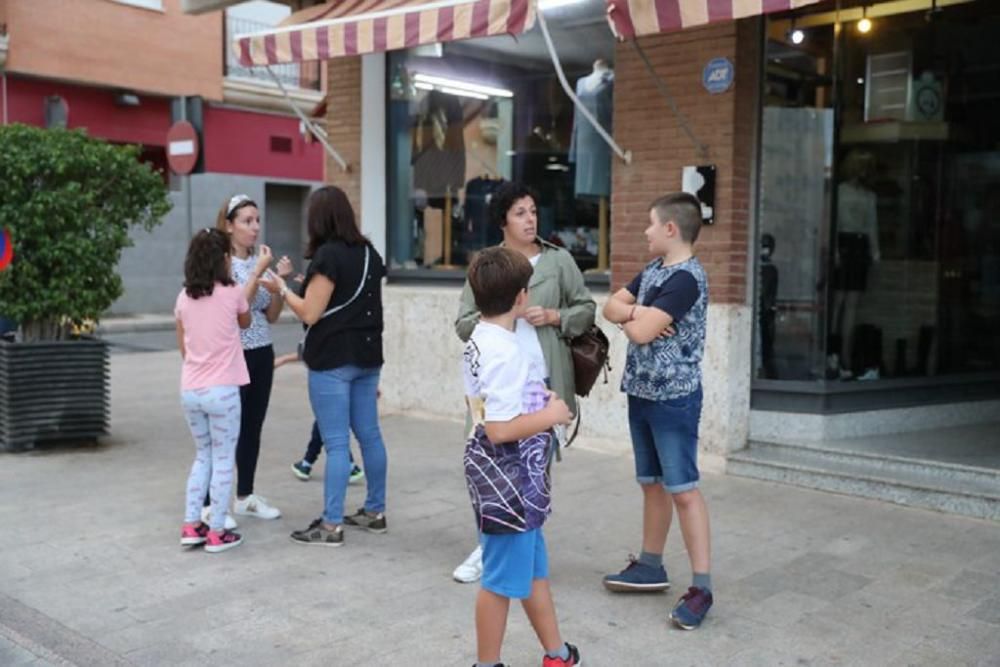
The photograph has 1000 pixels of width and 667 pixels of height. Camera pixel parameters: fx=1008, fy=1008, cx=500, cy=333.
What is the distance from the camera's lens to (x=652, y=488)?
14.7ft

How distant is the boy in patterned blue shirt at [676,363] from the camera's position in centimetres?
413

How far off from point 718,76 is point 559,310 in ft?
10.4

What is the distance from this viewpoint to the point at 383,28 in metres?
6.68

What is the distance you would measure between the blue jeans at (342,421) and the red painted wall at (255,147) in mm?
16762

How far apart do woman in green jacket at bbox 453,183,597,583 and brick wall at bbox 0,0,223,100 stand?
1625 centimetres

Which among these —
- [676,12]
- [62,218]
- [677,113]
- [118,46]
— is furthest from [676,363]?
[118,46]

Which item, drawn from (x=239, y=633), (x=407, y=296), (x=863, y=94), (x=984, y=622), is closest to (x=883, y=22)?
(x=863, y=94)

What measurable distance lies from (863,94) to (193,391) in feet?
17.9

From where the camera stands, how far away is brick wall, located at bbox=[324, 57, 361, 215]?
9586 millimetres

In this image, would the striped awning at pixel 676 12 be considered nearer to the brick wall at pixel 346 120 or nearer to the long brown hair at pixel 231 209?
the long brown hair at pixel 231 209

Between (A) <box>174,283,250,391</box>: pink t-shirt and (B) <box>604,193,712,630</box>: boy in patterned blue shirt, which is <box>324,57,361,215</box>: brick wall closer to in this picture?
(A) <box>174,283,250,391</box>: pink t-shirt

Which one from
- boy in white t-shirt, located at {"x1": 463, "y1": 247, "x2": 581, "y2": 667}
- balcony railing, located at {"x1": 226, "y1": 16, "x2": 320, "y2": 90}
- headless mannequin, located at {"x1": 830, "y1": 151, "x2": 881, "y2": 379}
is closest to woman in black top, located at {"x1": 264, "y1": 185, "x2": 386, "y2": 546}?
boy in white t-shirt, located at {"x1": 463, "y1": 247, "x2": 581, "y2": 667}

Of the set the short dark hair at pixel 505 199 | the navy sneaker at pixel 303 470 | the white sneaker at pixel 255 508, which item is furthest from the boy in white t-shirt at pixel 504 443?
the navy sneaker at pixel 303 470

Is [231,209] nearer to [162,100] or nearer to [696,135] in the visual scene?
[696,135]
